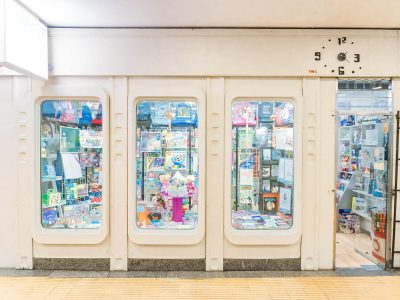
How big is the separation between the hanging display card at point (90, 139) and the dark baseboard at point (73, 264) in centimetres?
142

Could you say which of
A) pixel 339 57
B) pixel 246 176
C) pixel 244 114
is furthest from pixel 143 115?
pixel 339 57

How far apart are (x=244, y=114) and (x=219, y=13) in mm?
1267

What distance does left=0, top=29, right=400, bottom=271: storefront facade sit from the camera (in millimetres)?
3758

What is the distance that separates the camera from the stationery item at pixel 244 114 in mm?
3982

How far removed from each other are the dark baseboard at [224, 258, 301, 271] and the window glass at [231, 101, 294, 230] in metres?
0.40

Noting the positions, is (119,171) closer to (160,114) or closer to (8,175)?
(160,114)

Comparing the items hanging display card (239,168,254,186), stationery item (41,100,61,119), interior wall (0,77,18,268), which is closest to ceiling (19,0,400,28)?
stationery item (41,100,61,119)

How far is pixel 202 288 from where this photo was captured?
3.26 metres

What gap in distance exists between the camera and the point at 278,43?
377 cm

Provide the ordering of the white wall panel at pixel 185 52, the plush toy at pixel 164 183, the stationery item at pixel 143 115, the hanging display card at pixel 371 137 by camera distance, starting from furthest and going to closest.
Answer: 1. the hanging display card at pixel 371 137
2. the plush toy at pixel 164 183
3. the stationery item at pixel 143 115
4. the white wall panel at pixel 185 52

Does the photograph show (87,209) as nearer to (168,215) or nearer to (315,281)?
(168,215)

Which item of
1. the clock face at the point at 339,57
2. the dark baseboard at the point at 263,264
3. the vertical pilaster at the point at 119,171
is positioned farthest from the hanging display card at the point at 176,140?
the clock face at the point at 339,57

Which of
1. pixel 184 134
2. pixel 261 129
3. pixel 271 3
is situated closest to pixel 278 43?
pixel 271 3

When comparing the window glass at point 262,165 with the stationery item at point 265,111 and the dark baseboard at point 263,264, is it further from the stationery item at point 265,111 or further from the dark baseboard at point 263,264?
the dark baseboard at point 263,264
